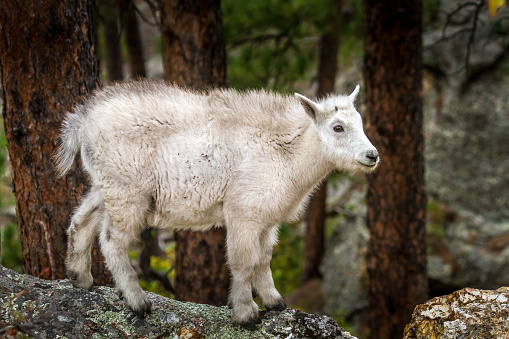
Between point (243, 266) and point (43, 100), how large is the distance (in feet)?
8.77

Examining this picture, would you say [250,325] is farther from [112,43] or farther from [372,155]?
[112,43]

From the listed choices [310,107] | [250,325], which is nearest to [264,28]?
[310,107]

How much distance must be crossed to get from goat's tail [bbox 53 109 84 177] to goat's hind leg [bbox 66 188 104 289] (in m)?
0.40

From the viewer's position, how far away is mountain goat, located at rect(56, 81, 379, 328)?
4.61 m

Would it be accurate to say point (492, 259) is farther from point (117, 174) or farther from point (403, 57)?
point (117, 174)

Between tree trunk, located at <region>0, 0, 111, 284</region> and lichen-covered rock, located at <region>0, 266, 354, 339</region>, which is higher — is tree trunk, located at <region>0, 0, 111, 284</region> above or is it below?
above

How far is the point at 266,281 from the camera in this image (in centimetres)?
514

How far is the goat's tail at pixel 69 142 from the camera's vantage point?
4.82m

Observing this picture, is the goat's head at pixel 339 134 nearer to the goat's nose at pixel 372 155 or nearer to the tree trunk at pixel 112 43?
the goat's nose at pixel 372 155

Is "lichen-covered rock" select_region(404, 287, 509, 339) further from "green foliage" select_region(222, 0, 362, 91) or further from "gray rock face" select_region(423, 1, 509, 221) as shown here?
"gray rock face" select_region(423, 1, 509, 221)

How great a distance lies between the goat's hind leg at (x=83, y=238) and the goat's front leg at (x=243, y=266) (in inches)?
52.3

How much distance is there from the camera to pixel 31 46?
5043mm

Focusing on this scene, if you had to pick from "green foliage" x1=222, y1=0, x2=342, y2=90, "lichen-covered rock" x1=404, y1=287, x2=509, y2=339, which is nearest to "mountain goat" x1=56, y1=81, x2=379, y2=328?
"lichen-covered rock" x1=404, y1=287, x2=509, y2=339

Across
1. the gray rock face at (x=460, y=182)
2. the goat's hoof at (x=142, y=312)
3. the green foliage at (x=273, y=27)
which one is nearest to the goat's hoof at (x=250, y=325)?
the goat's hoof at (x=142, y=312)
